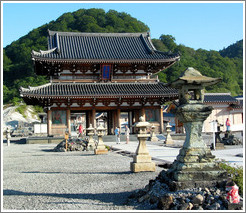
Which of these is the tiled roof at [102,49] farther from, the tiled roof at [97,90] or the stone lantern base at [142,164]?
the stone lantern base at [142,164]

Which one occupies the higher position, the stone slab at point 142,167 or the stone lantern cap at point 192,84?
the stone lantern cap at point 192,84

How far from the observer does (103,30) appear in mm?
79500

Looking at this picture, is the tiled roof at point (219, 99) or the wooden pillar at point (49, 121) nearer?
the wooden pillar at point (49, 121)

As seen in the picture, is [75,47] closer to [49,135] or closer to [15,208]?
A: [49,135]

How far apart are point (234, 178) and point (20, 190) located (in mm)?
4954

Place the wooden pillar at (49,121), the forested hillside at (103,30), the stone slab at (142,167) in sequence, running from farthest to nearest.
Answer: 1. the forested hillside at (103,30)
2. the wooden pillar at (49,121)
3. the stone slab at (142,167)

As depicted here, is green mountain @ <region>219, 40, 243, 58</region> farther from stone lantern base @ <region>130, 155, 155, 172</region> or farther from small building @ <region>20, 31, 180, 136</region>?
stone lantern base @ <region>130, 155, 155, 172</region>

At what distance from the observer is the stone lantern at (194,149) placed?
18.5 feet

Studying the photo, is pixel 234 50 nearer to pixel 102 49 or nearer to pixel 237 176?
pixel 102 49

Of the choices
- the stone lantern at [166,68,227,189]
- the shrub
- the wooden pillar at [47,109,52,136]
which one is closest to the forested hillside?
the wooden pillar at [47,109,52,136]

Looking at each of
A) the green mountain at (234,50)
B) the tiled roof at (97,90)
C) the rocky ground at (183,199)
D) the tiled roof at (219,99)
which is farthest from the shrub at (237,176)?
the green mountain at (234,50)

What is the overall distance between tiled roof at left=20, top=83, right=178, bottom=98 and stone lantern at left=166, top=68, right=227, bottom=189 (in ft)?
65.1

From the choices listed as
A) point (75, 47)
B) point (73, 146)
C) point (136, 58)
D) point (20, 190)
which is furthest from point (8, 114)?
point (20, 190)

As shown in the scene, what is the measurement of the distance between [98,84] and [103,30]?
54.9 metres
